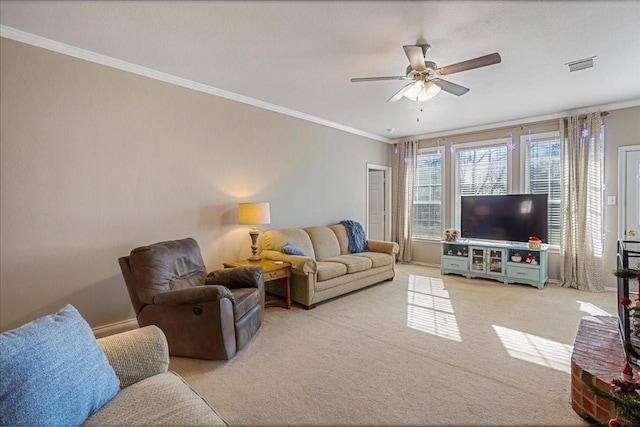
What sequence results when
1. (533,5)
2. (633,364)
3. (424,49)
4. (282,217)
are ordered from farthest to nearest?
(282,217) → (424,49) → (533,5) → (633,364)

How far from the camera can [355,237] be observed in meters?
5.43

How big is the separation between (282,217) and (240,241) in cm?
81

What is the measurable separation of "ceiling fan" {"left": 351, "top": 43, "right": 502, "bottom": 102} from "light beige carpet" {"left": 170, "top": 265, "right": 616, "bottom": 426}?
Result: 2.39 m

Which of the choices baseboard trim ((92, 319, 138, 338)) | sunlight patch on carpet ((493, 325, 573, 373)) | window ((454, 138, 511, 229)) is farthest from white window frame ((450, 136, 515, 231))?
baseboard trim ((92, 319, 138, 338))

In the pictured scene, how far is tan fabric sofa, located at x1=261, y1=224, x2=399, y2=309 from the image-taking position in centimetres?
391

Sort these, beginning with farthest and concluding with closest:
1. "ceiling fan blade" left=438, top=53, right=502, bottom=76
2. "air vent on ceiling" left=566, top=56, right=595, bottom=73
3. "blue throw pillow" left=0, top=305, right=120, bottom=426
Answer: "air vent on ceiling" left=566, top=56, right=595, bottom=73
"ceiling fan blade" left=438, top=53, right=502, bottom=76
"blue throw pillow" left=0, top=305, right=120, bottom=426

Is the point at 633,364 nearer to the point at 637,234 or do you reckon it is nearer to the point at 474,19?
the point at 474,19

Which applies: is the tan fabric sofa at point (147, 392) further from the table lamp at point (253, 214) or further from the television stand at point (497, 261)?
the television stand at point (497, 261)

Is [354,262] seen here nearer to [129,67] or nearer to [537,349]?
[537,349]

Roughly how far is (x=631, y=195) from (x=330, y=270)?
4310 mm

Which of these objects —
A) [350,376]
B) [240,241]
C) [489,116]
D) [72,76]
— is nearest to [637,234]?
[489,116]

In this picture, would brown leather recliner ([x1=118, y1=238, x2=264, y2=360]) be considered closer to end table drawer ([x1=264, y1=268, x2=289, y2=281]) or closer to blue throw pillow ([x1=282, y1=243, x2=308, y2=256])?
end table drawer ([x1=264, y1=268, x2=289, y2=281])

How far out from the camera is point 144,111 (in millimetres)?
3385

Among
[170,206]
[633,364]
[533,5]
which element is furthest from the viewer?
[170,206]
